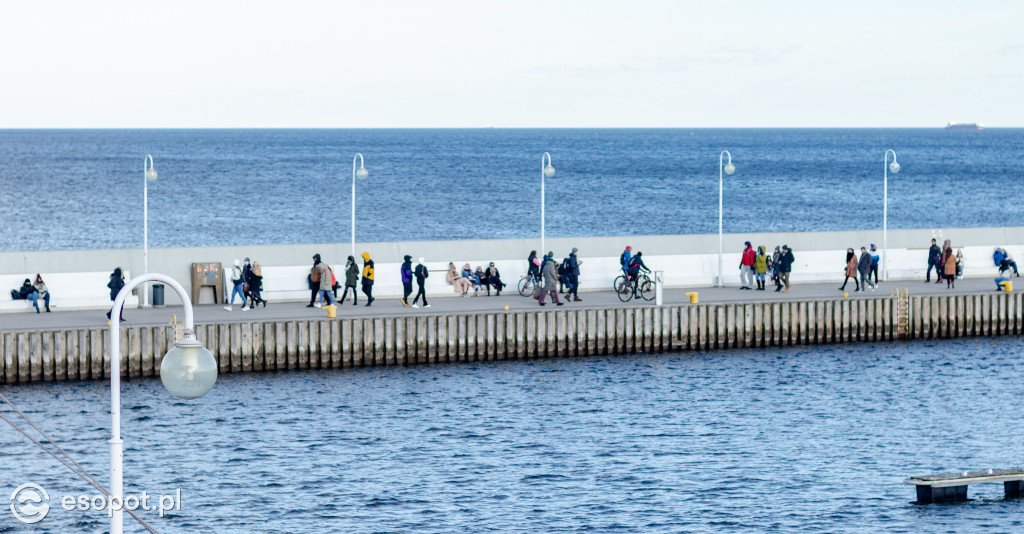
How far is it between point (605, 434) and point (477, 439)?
10.3 feet

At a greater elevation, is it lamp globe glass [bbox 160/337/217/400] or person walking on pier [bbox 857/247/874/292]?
person walking on pier [bbox 857/247/874/292]

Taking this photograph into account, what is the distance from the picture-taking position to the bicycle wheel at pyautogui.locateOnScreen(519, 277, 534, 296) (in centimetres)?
4342

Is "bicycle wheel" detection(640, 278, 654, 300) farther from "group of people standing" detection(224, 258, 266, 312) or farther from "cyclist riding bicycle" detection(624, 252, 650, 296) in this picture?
"group of people standing" detection(224, 258, 266, 312)

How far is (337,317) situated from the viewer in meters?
38.8

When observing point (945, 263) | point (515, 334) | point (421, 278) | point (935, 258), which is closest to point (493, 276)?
point (421, 278)

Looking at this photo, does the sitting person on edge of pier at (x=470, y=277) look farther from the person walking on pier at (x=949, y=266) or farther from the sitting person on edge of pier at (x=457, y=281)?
the person walking on pier at (x=949, y=266)

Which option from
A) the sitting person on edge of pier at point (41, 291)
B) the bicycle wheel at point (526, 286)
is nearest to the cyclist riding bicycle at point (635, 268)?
the bicycle wheel at point (526, 286)

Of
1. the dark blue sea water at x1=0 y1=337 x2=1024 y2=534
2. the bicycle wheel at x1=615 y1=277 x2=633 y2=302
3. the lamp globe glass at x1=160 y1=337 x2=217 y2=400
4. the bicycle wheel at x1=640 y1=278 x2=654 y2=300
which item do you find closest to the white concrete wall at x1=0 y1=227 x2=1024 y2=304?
the bicycle wheel at x1=640 y1=278 x2=654 y2=300

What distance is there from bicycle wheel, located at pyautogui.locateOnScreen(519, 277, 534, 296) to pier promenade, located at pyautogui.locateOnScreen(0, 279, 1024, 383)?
20.2 inches

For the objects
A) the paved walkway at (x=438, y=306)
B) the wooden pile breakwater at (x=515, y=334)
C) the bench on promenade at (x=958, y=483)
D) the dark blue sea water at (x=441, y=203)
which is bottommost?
the bench on promenade at (x=958, y=483)

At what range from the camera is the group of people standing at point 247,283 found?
4016cm

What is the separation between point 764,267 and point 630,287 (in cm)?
474

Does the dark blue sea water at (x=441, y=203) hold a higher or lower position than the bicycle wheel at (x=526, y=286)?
higher

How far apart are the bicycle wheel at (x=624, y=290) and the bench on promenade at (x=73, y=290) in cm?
1425
